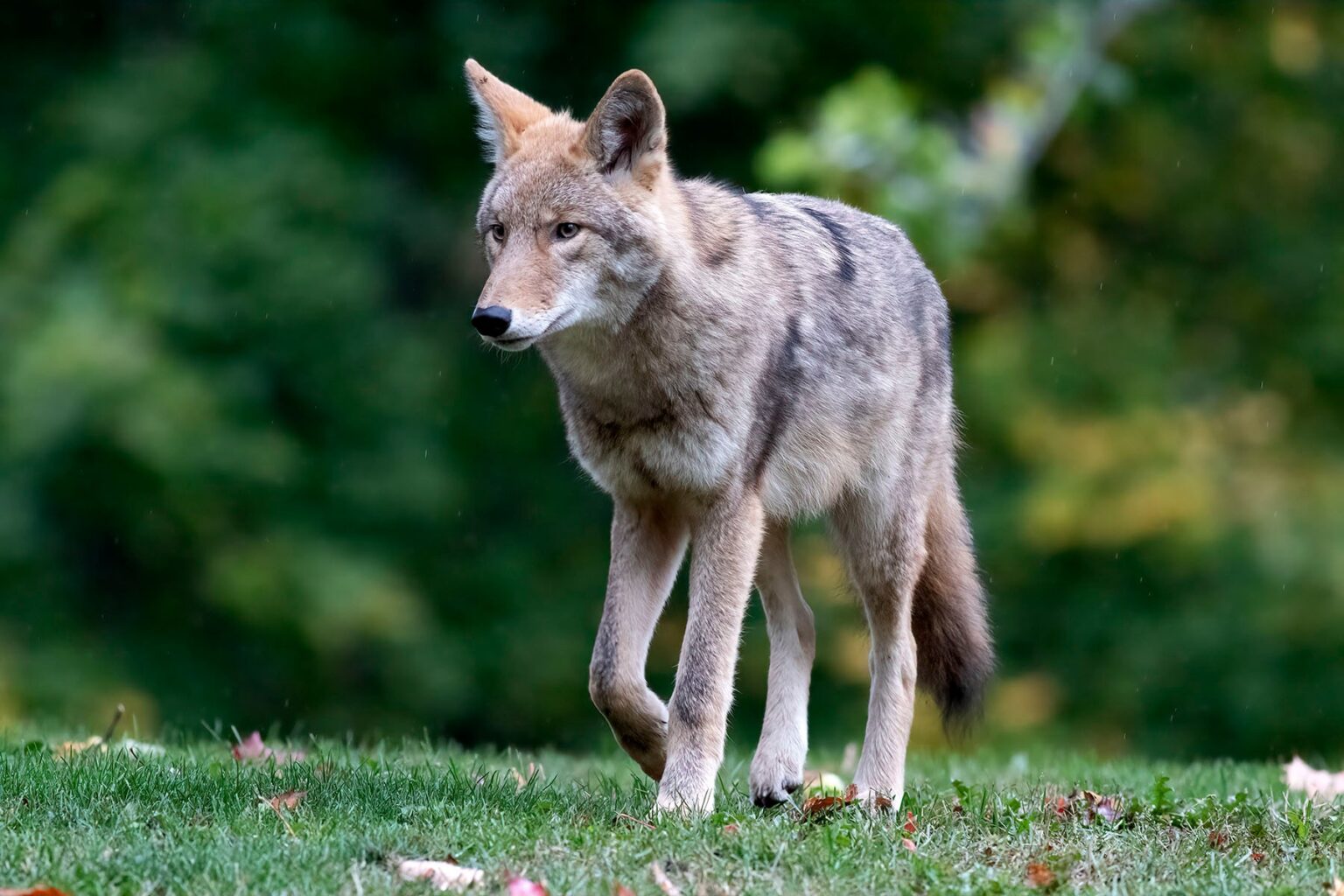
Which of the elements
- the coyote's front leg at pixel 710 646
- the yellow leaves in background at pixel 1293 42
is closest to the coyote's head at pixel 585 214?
the coyote's front leg at pixel 710 646

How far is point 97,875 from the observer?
3.80 meters

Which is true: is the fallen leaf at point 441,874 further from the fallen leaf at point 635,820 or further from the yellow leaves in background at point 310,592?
the yellow leaves in background at point 310,592

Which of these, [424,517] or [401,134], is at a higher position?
[401,134]

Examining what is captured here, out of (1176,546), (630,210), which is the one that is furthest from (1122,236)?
(630,210)

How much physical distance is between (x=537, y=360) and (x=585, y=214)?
30.2ft

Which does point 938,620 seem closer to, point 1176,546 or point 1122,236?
point 1176,546

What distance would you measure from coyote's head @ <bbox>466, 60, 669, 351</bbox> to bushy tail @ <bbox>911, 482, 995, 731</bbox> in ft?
5.43

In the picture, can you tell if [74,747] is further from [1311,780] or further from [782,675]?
[1311,780]

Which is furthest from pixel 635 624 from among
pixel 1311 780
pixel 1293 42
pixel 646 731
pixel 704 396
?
pixel 1293 42

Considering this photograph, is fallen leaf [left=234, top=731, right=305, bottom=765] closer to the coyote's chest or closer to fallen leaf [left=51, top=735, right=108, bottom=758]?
fallen leaf [left=51, top=735, right=108, bottom=758]

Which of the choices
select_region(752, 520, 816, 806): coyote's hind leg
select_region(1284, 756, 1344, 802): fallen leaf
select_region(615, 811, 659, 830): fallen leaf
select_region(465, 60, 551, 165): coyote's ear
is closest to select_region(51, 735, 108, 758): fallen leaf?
select_region(615, 811, 659, 830): fallen leaf

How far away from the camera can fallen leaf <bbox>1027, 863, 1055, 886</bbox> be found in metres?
4.10

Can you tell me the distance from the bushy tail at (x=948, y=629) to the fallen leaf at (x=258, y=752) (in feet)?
7.06

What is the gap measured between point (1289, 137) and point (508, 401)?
Answer: 6462 mm
